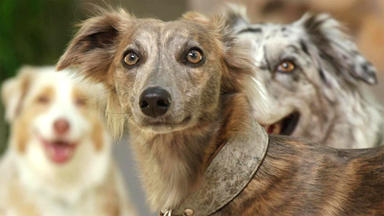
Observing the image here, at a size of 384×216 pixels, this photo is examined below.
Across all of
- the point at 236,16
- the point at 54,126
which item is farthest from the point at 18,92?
the point at 236,16

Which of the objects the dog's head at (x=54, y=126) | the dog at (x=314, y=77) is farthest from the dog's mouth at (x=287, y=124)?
the dog's head at (x=54, y=126)

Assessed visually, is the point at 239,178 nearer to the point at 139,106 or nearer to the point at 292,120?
the point at 139,106

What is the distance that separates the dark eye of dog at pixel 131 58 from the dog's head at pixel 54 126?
1125mm

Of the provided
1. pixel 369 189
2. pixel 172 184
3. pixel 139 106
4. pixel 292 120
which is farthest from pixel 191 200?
pixel 292 120

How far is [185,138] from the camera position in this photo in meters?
1.24

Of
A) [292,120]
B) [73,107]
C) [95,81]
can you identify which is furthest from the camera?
[73,107]

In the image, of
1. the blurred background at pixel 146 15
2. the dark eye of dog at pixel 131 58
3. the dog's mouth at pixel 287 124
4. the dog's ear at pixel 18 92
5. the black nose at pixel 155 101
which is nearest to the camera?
the black nose at pixel 155 101

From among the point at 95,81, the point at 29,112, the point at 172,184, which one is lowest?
the point at 29,112

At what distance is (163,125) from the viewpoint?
3.77 feet

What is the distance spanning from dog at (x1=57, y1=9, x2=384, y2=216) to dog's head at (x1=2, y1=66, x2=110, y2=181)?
1.07 metres

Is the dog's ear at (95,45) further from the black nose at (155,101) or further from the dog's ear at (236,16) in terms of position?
the dog's ear at (236,16)

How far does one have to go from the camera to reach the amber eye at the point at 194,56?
1183mm

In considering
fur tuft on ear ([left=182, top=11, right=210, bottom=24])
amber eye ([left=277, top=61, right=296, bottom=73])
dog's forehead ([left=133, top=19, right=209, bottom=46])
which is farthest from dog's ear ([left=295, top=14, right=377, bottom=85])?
dog's forehead ([left=133, top=19, right=209, bottom=46])

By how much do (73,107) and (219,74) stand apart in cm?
→ 126
